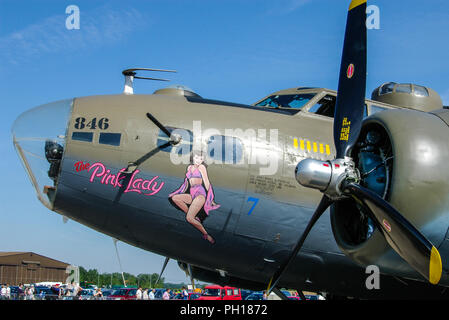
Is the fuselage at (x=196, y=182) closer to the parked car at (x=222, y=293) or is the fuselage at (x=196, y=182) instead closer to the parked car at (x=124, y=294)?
the parked car at (x=222, y=293)

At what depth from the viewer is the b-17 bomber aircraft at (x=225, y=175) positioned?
780cm

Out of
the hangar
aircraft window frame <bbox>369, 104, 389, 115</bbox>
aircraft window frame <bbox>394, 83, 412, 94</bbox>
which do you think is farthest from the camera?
the hangar

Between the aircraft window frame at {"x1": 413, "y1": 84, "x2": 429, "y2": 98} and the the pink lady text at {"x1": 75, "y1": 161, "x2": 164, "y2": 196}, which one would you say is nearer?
the the pink lady text at {"x1": 75, "y1": 161, "x2": 164, "y2": 196}

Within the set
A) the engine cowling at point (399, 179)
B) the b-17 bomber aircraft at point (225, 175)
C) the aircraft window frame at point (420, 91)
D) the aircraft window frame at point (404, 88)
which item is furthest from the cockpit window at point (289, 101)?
the aircraft window frame at point (420, 91)

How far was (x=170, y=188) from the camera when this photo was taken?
28.3ft

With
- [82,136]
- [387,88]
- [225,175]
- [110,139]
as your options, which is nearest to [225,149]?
[225,175]

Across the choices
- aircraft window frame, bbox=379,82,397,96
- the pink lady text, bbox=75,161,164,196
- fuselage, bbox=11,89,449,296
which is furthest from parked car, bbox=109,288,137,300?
the pink lady text, bbox=75,161,164,196

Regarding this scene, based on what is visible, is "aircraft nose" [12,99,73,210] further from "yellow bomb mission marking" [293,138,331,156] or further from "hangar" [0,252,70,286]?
"hangar" [0,252,70,286]

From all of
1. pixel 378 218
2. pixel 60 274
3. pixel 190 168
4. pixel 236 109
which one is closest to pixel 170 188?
pixel 190 168

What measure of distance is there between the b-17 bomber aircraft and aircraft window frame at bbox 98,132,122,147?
2 cm

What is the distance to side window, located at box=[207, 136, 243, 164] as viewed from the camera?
28.8 ft

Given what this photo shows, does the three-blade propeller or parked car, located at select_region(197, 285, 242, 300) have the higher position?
the three-blade propeller

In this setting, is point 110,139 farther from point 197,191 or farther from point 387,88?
point 387,88

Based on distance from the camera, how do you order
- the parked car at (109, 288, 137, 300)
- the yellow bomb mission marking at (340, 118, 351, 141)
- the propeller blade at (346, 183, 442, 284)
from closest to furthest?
the propeller blade at (346, 183, 442, 284) → the yellow bomb mission marking at (340, 118, 351, 141) → the parked car at (109, 288, 137, 300)
